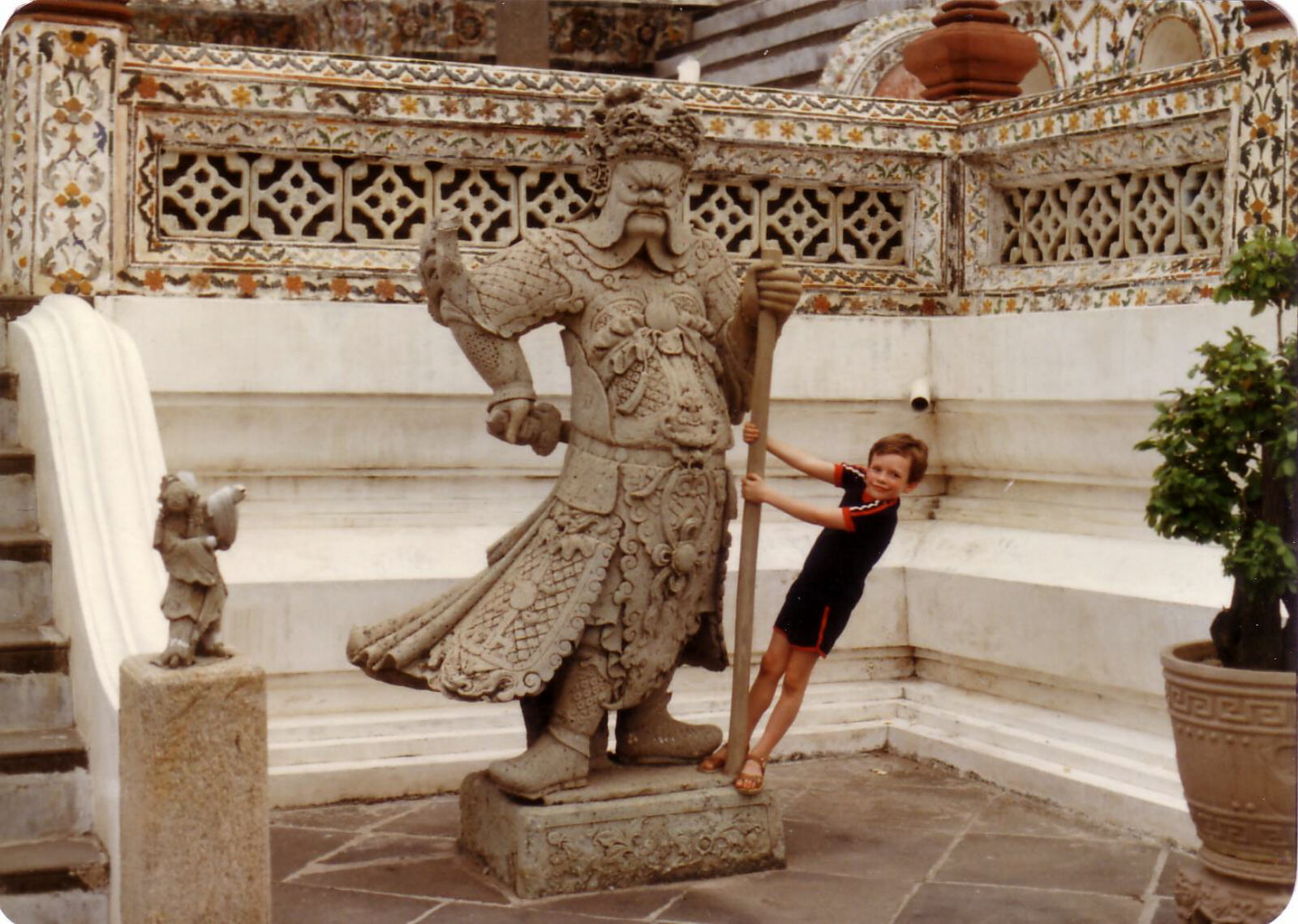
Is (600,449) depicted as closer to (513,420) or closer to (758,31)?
(513,420)

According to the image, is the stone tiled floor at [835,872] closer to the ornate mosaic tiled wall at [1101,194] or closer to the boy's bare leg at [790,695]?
the boy's bare leg at [790,695]

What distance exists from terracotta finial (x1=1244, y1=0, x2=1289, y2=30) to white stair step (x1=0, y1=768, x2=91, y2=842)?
4.28 metres

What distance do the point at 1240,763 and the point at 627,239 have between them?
83.3 inches

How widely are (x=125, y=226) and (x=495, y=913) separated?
2767 mm

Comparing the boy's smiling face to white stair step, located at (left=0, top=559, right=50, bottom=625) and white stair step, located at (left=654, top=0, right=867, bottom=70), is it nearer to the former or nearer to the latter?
white stair step, located at (left=0, top=559, right=50, bottom=625)

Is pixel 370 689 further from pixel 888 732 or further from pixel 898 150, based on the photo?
pixel 898 150

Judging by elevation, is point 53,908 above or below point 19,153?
below

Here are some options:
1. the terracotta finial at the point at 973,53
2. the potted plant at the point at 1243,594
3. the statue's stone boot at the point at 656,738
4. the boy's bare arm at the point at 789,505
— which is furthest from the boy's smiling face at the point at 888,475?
the terracotta finial at the point at 973,53

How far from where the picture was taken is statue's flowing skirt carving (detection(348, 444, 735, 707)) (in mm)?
4789

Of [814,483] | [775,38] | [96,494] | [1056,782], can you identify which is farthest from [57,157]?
[775,38]

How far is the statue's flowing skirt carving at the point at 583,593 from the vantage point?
4.79 meters

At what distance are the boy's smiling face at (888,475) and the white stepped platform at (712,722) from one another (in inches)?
50.3

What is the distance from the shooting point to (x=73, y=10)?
5.89m

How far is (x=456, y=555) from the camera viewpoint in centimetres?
620
